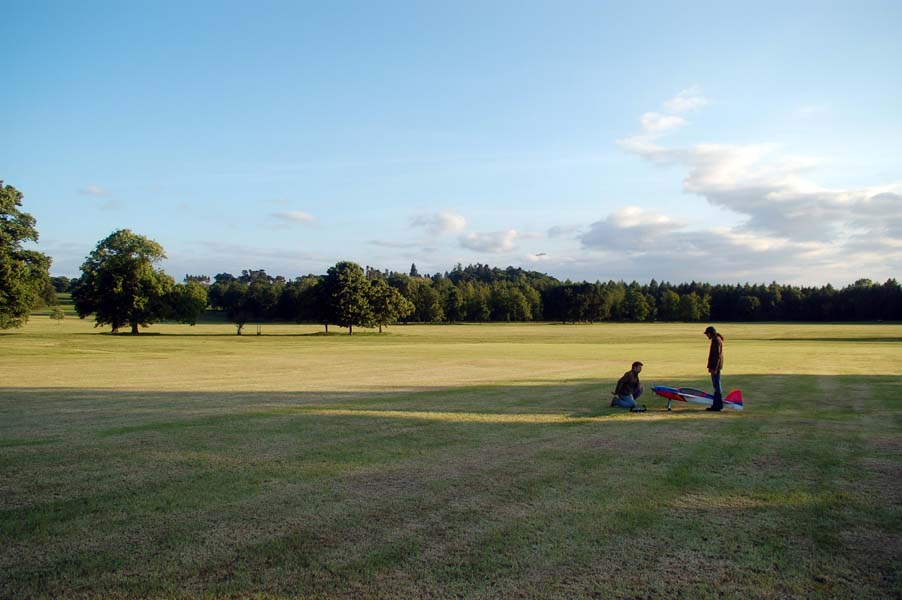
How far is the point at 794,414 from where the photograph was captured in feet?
56.4

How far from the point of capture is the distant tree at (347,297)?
89750 millimetres

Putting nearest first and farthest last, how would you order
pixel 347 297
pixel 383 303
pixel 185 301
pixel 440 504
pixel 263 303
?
pixel 440 504 < pixel 185 301 < pixel 347 297 < pixel 383 303 < pixel 263 303

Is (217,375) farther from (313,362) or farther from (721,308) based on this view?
(721,308)

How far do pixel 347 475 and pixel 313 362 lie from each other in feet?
92.3

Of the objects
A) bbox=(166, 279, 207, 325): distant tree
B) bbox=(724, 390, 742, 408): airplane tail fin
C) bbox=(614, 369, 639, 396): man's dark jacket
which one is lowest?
bbox=(724, 390, 742, 408): airplane tail fin

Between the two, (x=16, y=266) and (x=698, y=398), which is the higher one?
(x=16, y=266)

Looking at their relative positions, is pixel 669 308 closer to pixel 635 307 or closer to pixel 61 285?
pixel 635 307

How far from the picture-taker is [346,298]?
295ft

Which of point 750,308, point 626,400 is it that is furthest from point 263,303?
point 750,308

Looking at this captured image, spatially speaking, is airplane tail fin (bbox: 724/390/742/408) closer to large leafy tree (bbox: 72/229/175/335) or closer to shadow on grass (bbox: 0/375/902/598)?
shadow on grass (bbox: 0/375/902/598)

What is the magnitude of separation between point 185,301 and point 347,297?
926 inches

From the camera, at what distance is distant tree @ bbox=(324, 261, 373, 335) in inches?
3533

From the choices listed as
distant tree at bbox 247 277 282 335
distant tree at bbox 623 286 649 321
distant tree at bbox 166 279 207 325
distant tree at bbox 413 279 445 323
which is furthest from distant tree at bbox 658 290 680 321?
distant tree at bbox 166 279 207 325

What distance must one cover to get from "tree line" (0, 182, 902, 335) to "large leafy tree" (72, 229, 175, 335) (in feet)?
0.46
